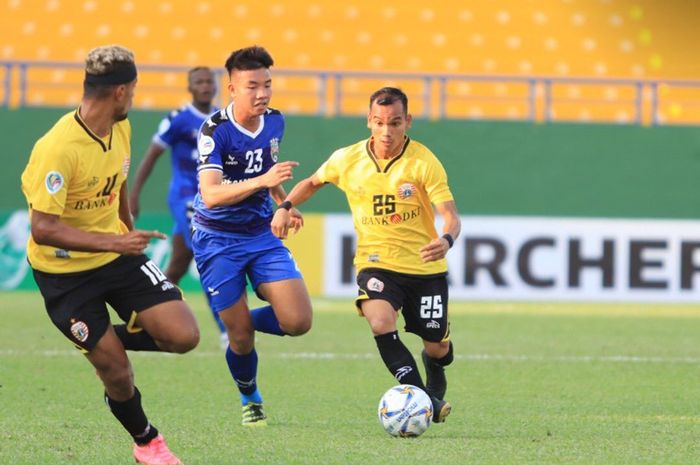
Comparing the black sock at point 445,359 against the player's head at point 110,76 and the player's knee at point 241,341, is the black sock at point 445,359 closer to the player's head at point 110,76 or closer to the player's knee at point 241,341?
the player's knee at point 241,341

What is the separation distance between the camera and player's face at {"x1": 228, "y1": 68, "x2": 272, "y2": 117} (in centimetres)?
761

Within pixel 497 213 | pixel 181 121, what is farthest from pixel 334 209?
pixel 181 121

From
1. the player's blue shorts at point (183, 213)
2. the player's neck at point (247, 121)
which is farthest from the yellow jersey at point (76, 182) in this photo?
the player's blue shorts at point (183, 213)

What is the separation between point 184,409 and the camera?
835 centimetres

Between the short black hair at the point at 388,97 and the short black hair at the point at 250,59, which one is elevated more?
the short black hair at the point at 250,59

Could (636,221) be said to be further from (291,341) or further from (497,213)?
(291,341)

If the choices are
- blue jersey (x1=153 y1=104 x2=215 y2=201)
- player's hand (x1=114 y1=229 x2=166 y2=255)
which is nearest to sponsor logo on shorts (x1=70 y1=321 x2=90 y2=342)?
player's hand (x1=114 y1=229 x2=166 y2=255)

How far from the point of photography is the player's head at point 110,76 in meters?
6.13

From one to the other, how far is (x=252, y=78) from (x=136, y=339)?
5.84 feet

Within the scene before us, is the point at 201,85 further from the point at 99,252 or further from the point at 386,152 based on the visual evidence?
the point at 99,252

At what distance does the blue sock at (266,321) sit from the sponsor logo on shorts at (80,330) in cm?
176

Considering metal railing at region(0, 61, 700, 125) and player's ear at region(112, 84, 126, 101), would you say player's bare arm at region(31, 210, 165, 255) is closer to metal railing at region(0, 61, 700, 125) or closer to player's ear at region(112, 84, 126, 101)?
player's ear at region(112, 84, 126, 101)

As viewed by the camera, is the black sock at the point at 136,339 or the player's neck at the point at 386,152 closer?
the black sock at the point at 136,339

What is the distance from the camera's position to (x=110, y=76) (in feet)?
20.1
